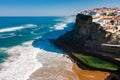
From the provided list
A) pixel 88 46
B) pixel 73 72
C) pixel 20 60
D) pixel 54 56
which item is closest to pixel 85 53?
pixel 88 46

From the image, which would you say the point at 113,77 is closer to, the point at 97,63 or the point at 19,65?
the point at 97,63

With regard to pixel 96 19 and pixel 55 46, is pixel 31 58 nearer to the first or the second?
pixel 55 46

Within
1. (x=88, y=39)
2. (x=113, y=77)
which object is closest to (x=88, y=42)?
(x=88, y=39)

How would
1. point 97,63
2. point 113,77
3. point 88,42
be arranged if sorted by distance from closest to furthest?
point 113,77 → point 97,63 → point 88,42

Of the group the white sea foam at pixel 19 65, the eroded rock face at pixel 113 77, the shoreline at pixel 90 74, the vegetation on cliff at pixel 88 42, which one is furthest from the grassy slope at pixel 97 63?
the white sea foam at pixel 19 65

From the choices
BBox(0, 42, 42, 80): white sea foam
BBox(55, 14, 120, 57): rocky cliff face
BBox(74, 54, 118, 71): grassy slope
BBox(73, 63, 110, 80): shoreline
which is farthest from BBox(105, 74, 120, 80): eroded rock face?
BBox(0, 42, 42, 80): white sea foam

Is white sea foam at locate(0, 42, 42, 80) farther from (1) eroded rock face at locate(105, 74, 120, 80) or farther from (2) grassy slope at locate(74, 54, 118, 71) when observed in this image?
(1) eroded rock face at locate(105, 74, 120, 80)
